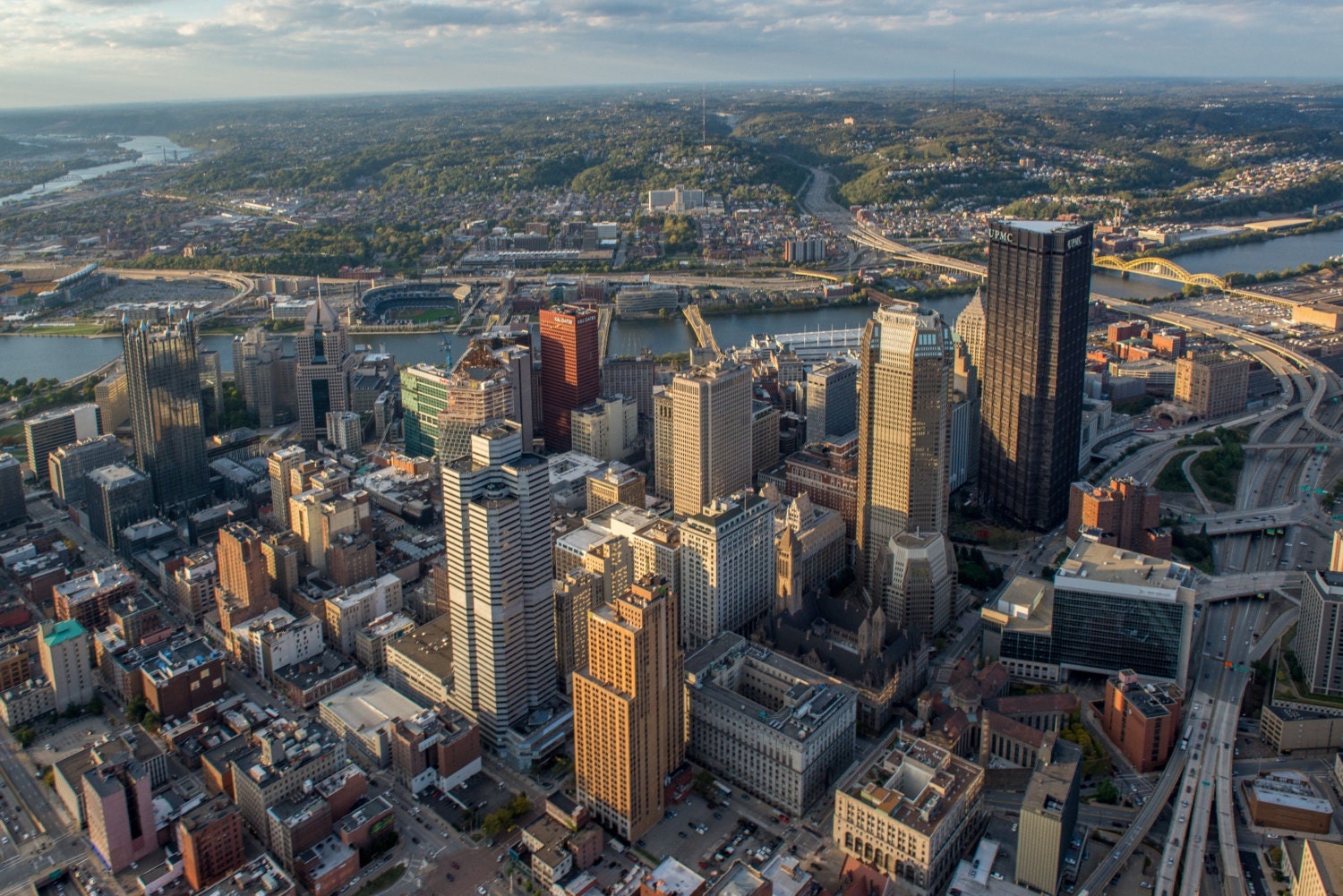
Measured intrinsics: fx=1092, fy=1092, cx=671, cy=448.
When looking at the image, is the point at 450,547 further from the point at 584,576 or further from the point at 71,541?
the point at 71,541

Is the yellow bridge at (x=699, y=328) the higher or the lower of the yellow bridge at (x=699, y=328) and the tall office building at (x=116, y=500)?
the higher

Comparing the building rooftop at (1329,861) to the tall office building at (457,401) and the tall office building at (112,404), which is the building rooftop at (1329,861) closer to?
the tall office building at (457,401)

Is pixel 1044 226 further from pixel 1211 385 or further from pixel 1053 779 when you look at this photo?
pixel 1053 779

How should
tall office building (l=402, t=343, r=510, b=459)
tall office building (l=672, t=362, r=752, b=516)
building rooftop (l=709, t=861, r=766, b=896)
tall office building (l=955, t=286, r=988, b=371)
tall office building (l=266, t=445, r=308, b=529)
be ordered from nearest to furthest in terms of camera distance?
building rooftop (l=709, t=861, r=766, b=896) → tall office building (l=672, t=362, r=752, b=516) → tall office building (l=266, t=445, r=308, b=529) → tall office building (l=402, t=343, r=510, b=459) → tall office building (l=955, t=286, r=988, b=371)

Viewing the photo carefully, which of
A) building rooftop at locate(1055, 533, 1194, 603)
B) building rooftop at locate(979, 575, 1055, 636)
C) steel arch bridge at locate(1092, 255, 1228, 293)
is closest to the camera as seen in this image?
building rooftop at locate(1055, 533, 1194, 603)

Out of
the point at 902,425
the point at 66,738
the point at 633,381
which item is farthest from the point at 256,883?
the point at 633,381

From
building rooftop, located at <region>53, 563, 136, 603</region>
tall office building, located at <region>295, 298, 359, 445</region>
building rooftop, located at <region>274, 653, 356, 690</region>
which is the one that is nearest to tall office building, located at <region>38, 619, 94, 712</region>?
building rooftop, located at <region>53, 563, 136, 603</region>

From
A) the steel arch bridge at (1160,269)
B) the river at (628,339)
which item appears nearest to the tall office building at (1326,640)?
the river at (628,339)

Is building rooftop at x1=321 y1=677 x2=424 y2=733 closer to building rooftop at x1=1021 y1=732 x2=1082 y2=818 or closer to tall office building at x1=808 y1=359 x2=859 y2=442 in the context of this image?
building rooftop at x1=1021 y1=732 x2=1082 y2=818
